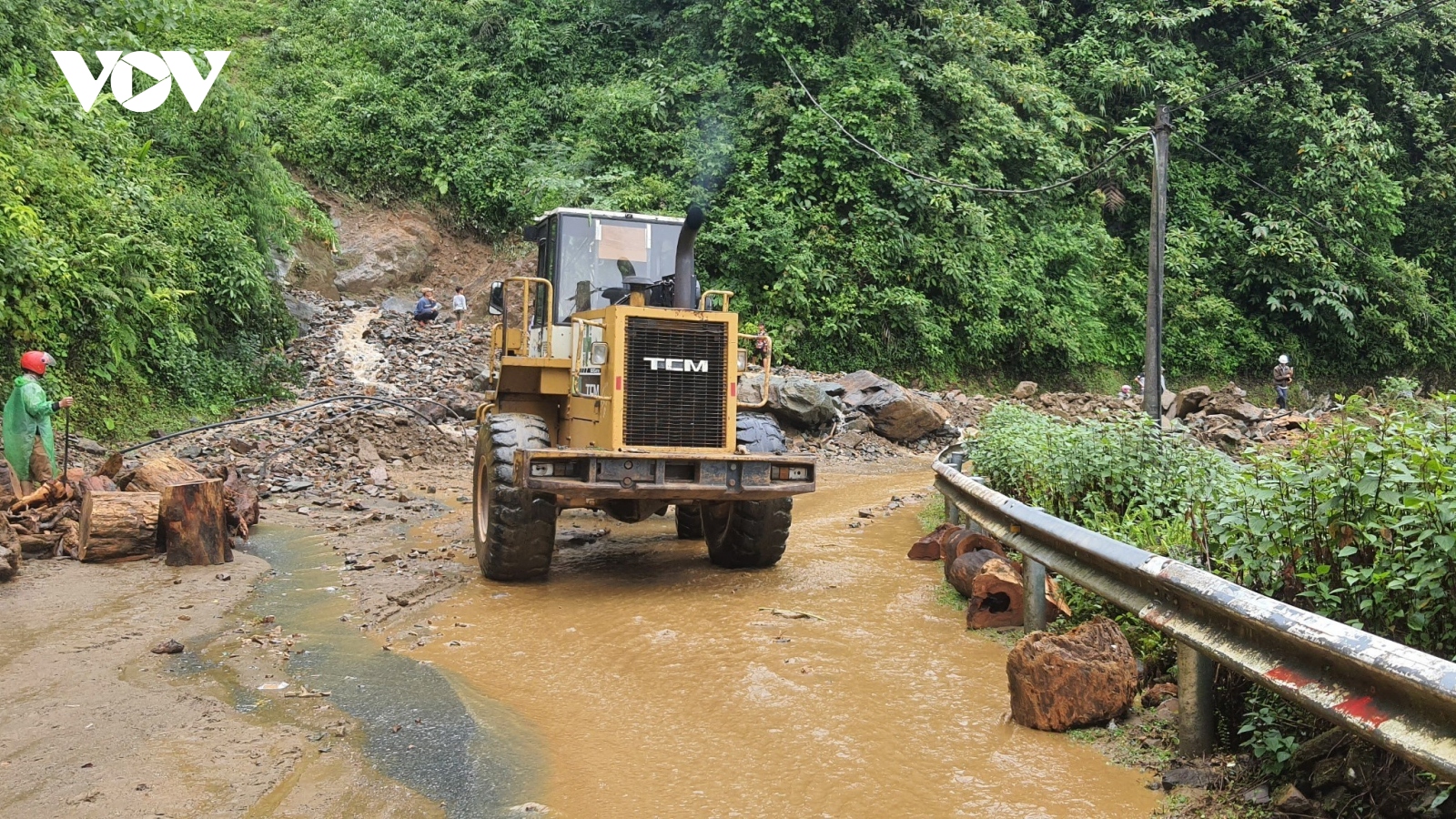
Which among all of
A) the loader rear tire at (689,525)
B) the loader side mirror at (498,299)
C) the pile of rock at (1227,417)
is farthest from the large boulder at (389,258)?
the pile of rock at (1227,417)

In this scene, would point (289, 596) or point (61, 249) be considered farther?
point (61, 249)

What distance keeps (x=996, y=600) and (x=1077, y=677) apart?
198 centimetres

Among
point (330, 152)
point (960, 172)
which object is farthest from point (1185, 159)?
point (330, 152)

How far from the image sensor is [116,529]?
8.66 m

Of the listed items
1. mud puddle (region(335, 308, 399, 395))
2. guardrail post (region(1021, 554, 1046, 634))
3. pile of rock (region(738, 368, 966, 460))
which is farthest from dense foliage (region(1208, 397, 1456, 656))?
mud puddle (region(335, 308, 399, 395))

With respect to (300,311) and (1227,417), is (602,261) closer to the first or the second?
(300,311)

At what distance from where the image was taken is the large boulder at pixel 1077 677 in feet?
14.6

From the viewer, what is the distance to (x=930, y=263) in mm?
25969

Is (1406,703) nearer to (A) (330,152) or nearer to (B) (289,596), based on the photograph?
(B) (289,596)

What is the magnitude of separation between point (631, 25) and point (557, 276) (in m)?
23.4

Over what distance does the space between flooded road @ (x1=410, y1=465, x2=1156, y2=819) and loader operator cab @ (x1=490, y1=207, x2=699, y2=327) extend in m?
2.48

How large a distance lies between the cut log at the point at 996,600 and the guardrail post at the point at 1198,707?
7.60 ft

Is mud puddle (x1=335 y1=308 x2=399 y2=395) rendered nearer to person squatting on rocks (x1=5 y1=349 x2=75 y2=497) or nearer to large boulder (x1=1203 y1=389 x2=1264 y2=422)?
person squatting on rocks (x1=5 y1=349 x2=75 y2=497)

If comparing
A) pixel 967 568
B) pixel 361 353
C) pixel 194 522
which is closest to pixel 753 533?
pixel 967 568
